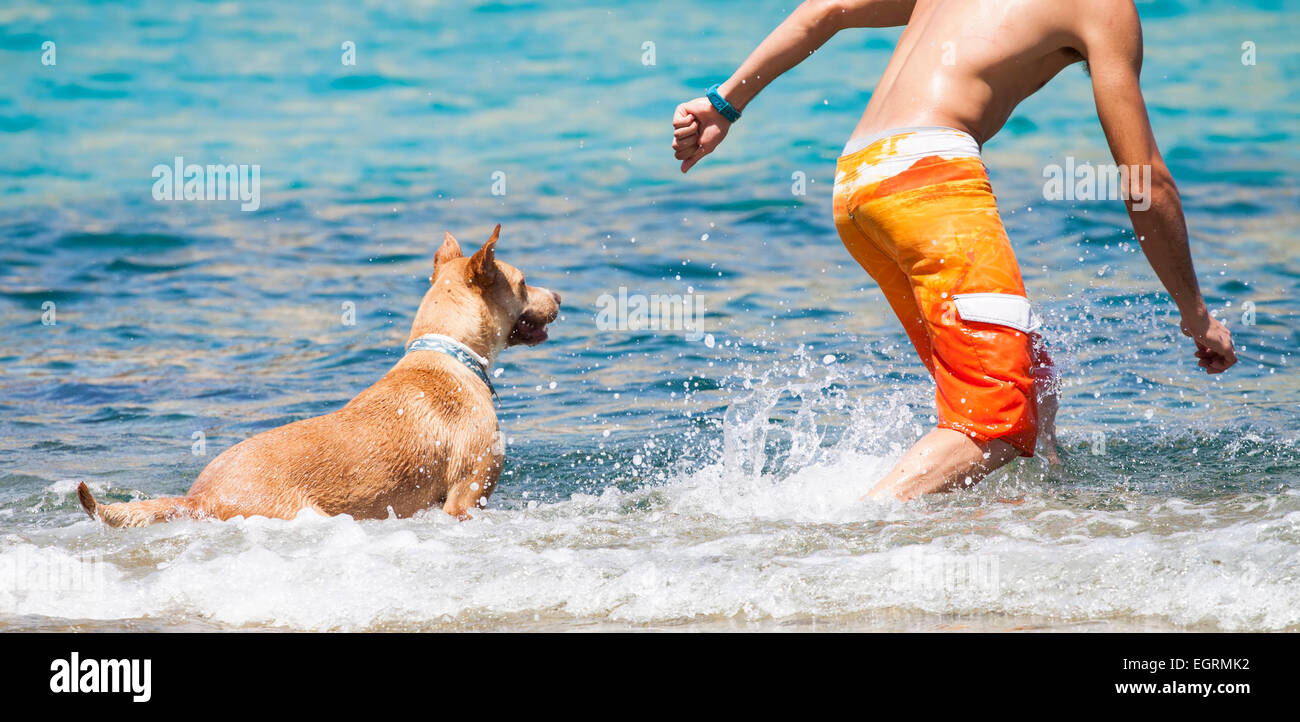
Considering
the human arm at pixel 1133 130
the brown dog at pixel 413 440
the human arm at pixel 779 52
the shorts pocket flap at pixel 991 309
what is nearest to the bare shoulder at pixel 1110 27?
the human arm at pixel 1133 130

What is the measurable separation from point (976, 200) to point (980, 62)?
43cm

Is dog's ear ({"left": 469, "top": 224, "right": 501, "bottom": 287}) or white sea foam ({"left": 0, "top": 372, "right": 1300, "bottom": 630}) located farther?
dog's ear ({"left": 469, "top": 224, "right": 501, "bottom": 287})

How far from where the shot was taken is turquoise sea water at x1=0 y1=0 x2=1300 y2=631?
3.46 meters

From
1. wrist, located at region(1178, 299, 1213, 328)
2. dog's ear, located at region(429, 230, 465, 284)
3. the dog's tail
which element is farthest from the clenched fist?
the dog's tail

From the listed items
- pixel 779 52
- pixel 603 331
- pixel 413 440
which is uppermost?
pixel 779 52

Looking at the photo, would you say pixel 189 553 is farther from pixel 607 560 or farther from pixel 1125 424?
pixel 1125 424

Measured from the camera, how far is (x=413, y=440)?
15.5 ft

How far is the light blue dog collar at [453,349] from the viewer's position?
Answer: 5.10 metres

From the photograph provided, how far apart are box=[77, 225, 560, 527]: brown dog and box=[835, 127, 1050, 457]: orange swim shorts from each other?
1711mm

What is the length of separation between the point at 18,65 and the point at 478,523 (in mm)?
17327

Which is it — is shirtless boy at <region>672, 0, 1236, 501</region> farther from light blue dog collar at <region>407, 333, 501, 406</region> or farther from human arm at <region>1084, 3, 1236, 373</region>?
light blue dog collar at <region>407, 333, 501, 406</region>

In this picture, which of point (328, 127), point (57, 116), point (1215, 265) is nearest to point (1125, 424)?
point (1215, 265)

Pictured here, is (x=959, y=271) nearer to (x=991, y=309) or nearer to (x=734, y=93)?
(x=991, y=309)

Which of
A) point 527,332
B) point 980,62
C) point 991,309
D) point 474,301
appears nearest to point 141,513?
point 474,301
